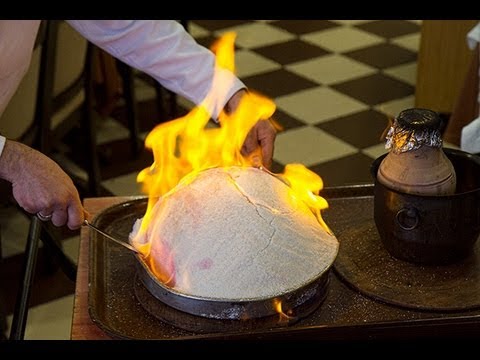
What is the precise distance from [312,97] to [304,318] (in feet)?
9.19

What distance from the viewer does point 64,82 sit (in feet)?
9.12

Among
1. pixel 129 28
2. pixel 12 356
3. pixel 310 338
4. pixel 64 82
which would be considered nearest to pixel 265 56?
pixel 64 82

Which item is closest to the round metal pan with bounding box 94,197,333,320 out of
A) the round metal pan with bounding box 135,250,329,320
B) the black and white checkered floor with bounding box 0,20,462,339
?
the round metal pan with bounding box 135,250,329,320

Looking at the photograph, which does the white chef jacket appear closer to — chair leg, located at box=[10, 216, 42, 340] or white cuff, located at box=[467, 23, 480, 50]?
chair leg, located at box=[10, 216, 42, 340]

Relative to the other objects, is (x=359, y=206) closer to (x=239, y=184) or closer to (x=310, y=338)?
(x=239, y=184)

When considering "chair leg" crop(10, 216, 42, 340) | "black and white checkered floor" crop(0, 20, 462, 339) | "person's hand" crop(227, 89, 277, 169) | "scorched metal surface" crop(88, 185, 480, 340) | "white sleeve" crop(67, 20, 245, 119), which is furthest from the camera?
"black and white checkered floor" crop(0, 20, 462, 339)

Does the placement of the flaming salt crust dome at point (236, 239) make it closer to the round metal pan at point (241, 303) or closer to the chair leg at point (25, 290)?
the round metal pan at point (241, 303)

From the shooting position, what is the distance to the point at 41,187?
1.42 metres

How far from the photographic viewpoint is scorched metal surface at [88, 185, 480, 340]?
124 cm

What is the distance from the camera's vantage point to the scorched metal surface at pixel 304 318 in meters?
1.24

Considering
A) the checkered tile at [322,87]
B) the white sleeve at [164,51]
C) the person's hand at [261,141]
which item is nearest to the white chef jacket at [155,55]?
the white sleeve at [164,51]

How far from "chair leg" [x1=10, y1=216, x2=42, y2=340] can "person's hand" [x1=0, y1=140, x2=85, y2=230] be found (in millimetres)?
206

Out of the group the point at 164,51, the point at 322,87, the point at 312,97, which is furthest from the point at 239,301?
the point at 322,87

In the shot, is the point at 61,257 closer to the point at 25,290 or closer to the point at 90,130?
the point at 25,290
